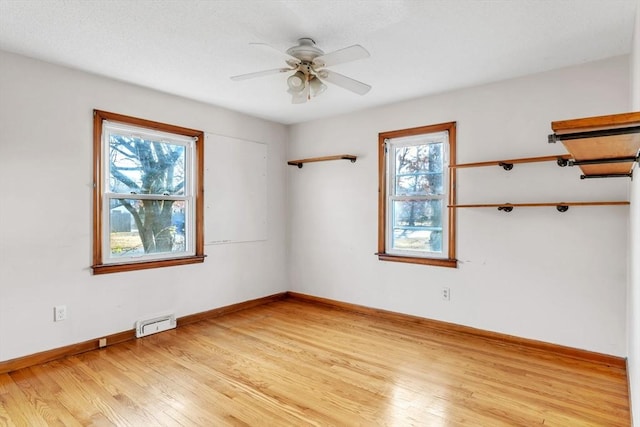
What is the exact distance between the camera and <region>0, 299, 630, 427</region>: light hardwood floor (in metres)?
2.21

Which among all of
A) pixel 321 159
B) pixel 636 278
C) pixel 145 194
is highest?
pixel 321 159

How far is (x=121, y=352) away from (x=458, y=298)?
10.6ft

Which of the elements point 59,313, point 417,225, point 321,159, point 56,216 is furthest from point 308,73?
point 59,313

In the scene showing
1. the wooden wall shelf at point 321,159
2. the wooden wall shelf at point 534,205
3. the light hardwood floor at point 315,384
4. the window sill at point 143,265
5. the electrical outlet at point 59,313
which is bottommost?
Answer: the light hardwood floor at point 315,384

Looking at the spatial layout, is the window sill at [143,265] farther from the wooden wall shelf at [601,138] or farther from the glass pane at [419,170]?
the wooden wall shelf at [601,138]

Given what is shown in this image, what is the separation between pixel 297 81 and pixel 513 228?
236 centimetres

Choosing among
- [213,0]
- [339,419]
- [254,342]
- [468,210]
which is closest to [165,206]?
[254,342]

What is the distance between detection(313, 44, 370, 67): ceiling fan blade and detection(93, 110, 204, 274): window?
2.13 meters

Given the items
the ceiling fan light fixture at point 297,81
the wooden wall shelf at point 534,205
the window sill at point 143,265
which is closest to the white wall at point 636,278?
the wooden wall shelf at point 534,205

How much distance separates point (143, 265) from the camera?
364 cm

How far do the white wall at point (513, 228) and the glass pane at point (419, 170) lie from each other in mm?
255

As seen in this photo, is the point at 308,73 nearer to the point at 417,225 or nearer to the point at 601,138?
the point at 601,138

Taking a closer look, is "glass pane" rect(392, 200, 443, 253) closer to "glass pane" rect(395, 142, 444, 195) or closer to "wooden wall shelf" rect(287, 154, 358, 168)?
"glass pane" rect(395, 142, 444, 195)

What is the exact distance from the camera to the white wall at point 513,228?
2.95 meters
